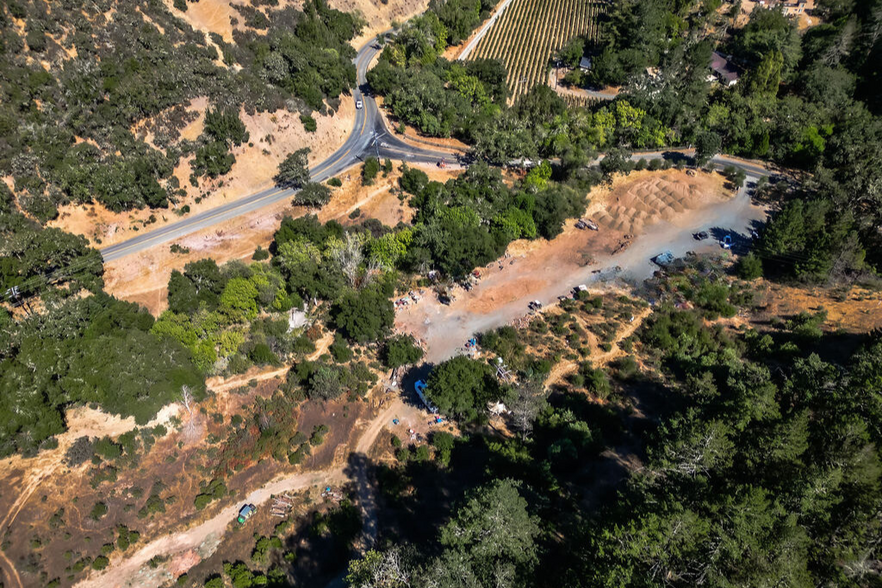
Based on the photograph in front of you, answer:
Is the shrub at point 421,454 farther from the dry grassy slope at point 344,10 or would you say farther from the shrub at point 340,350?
the dry grassy slope at point 344,10

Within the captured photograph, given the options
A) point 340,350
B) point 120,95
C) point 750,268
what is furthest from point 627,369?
point 120,95

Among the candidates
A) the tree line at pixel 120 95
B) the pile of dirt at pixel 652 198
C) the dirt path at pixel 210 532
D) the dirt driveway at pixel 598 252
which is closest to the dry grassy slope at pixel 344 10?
the tree line at pixel 120 95

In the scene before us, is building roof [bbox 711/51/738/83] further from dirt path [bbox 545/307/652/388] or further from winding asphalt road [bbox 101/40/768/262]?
dirt path [bbox 545/307/652/388]

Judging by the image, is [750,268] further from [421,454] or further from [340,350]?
[340,350]

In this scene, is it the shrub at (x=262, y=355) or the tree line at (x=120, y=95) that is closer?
the shrub at (x=262, y=355)

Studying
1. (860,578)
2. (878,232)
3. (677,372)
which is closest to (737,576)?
(860,578)

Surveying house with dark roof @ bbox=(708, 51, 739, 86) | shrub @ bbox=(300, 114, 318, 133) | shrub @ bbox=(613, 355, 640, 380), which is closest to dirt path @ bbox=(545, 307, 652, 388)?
shrub @ bbox=(613, 355, 640, 380)

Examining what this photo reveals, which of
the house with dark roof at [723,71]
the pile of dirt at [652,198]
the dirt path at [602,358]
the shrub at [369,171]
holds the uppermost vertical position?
the house with dark roof at [723,71]
